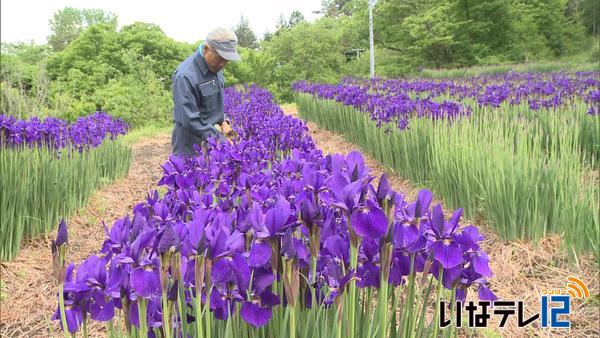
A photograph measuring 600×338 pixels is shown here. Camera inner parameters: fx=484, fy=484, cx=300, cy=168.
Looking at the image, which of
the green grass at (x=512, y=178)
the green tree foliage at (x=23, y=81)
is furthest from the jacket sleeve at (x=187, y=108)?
the green tree foliage at (x=23, y=81)

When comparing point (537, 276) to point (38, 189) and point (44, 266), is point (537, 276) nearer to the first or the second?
point (44, 266)

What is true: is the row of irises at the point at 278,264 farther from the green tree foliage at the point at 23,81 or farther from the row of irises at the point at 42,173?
the green tree foliage at the point at 23,81

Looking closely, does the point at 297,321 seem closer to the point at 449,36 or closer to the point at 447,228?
the point at 447,228

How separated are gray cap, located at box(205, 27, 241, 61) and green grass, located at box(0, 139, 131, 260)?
5.20 feet

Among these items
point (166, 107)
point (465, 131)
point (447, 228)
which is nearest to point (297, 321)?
point (447, 228)

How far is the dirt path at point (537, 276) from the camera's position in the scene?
2527 millimetres

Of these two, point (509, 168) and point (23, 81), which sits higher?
point (23, 81)

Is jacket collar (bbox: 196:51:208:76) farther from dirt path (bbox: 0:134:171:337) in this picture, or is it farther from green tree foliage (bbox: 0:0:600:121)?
green tree foliage (bbox: 0:0:600:121)

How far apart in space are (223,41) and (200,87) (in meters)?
0.43

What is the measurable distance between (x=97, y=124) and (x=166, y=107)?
32.4 feet

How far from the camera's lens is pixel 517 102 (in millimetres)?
5887

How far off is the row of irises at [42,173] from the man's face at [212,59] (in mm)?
1477

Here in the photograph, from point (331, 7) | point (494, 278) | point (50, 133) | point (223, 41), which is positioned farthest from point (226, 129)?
point (331, 7)

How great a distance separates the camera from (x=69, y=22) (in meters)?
60.1
